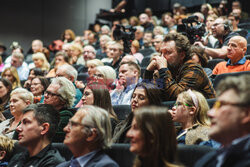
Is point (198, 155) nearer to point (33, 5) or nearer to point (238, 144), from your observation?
point (238, 144)

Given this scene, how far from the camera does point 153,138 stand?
146 centimetres

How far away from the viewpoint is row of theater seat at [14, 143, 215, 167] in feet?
5.09

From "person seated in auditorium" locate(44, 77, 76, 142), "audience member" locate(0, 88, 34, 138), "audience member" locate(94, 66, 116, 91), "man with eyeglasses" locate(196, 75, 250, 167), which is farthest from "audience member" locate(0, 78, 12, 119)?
"man with eyeglasses" locate(196, 75, 250, 167)

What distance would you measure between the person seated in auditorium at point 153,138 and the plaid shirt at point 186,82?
101 cm

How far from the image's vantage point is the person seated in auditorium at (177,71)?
8.25ft

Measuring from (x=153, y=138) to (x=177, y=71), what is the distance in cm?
130

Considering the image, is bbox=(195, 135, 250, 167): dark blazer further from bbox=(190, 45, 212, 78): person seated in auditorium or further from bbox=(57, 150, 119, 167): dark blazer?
bbox=(190, 45, 212, 78): person seated in auditorium

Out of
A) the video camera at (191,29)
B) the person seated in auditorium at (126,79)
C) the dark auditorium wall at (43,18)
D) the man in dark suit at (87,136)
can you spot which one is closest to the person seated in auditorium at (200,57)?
the video camera at (191,29)

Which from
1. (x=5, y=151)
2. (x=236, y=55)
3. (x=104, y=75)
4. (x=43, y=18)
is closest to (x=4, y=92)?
(x=104, y=75)

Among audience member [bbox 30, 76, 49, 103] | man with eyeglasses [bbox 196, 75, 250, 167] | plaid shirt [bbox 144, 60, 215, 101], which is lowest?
audience member [bbox 30, 76, 49, 103]

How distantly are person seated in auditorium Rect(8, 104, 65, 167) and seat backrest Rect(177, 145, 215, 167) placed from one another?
0.74 m

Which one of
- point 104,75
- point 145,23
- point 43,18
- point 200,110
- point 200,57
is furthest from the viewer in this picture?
point 43,18

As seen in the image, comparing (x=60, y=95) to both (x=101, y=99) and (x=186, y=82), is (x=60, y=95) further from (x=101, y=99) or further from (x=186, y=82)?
(x=186, y=82)

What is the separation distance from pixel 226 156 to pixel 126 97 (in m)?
1.90
